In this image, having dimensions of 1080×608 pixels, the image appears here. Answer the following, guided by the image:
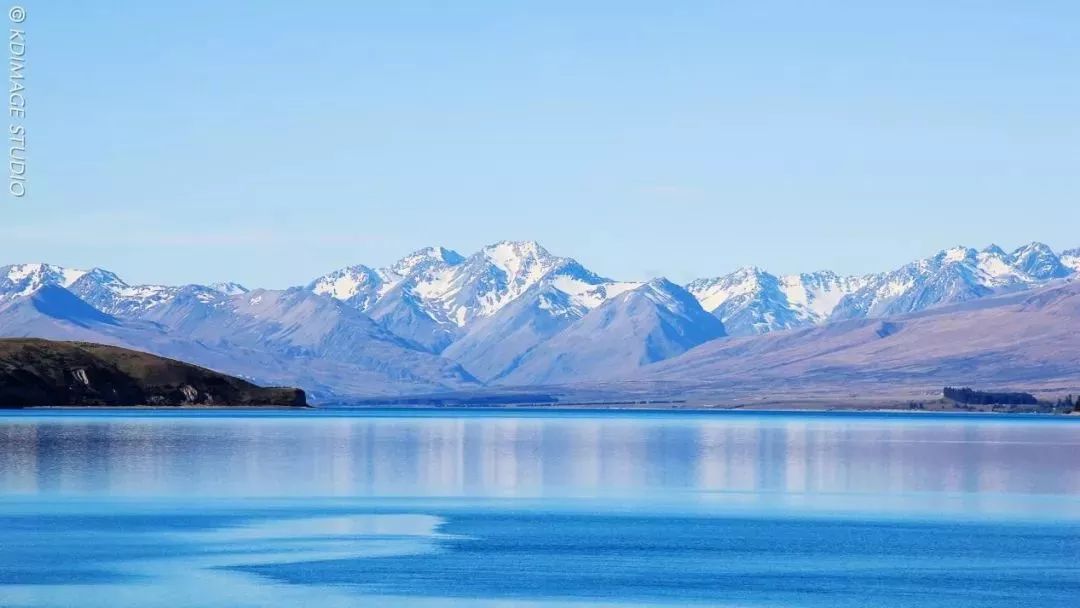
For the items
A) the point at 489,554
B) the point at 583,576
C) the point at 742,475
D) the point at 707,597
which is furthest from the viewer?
the point at 742,475

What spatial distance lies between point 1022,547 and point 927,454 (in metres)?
86.3

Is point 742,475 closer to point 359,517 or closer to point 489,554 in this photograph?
point 359,517

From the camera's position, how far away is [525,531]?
7956 centimetres

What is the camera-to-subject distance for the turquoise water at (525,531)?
6047 centimetres

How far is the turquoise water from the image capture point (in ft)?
198

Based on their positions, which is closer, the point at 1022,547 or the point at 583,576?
Result: the point at 583,576

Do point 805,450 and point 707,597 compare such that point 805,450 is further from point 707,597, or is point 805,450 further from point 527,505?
point 707,597

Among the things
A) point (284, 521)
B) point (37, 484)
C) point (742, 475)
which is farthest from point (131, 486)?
point (742, 475)

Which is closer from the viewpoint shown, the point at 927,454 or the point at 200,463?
the point at 200,463

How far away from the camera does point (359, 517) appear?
84.6m

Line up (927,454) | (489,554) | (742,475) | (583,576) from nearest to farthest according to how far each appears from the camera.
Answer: (583,576) < (489,554) < (742,475) < (927,454)

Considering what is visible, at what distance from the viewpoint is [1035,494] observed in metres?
104

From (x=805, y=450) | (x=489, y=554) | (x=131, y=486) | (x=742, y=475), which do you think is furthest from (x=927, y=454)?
(x=489, y=554)

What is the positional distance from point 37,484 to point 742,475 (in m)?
48.2
